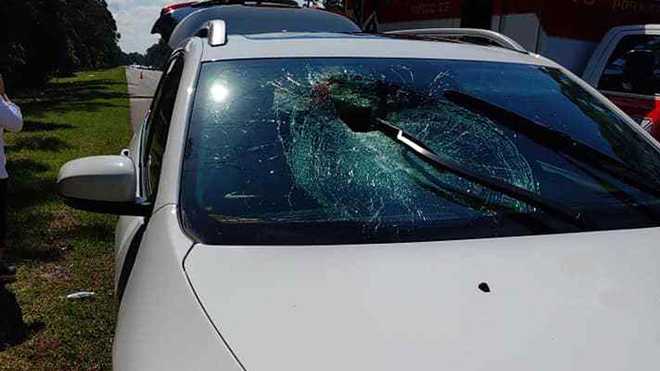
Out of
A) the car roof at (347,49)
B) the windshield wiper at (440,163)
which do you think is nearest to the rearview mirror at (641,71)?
the car roof at (347,49)

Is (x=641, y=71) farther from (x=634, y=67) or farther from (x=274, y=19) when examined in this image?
(x=274, y=19)

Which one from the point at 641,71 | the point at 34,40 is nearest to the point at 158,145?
the point at 641,71

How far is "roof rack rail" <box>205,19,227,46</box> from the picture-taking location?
253cm

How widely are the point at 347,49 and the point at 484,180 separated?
866mm

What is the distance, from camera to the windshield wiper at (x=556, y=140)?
2.17 m

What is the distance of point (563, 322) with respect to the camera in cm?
137

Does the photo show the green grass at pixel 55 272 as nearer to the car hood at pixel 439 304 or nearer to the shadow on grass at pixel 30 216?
the shadow on grass at pixel 30 216

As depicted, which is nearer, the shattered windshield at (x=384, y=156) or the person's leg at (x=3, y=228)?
the shattered windshield at (x=384, y=156)

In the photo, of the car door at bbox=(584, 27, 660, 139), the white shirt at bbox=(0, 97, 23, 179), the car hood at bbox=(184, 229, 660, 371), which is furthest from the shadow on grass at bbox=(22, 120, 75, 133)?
the car hood at bbox=(184, 229, 660, 371)

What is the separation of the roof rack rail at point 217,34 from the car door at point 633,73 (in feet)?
13.5

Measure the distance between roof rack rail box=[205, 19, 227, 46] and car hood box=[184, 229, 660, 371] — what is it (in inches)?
46.2

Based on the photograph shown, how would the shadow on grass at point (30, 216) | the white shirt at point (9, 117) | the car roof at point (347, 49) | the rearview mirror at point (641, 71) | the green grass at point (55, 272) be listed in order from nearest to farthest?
the car roof at point (347, 49), the green grass at point (55, 272), the white shirt at point (9, 117), the shadow on grass at point (30, 216), the rearview mirror at point (641, 71)

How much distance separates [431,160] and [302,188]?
1.45 ft

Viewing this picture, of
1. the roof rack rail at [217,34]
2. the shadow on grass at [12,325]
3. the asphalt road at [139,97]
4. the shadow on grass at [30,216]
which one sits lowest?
the asphalt road at [139,97]
